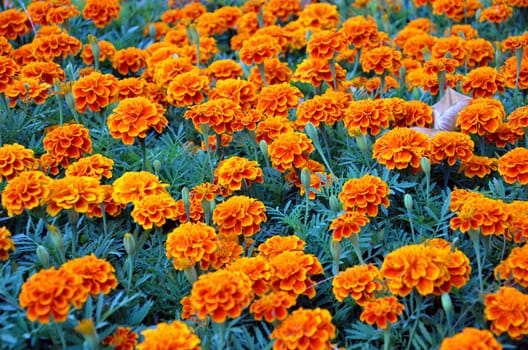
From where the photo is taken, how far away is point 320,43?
3.38 meters

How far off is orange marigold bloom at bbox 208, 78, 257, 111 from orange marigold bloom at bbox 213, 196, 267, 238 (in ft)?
2.64

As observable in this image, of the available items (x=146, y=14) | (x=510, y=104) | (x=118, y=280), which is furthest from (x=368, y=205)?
(x=146, y=14)

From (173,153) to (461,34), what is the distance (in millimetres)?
1834

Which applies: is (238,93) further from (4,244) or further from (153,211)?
(4,244)

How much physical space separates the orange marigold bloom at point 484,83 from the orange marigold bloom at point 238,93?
1.01 metres

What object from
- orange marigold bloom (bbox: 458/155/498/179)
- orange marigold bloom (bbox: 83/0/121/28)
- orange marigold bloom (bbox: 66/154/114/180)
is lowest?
orange marigold bloom (bbox: 458/155/498/179)

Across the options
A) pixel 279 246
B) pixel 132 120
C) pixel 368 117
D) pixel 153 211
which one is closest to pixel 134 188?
pixel 153 211

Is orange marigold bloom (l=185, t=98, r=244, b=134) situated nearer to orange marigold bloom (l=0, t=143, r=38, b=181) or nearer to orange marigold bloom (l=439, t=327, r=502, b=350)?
orange marigold bloom (l=0, t=143, r=38, b=181)

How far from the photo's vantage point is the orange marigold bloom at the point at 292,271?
7.49 feet

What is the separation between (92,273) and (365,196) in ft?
3.22

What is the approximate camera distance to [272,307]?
2.13 metres

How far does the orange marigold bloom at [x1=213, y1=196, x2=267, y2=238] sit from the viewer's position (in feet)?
8.46

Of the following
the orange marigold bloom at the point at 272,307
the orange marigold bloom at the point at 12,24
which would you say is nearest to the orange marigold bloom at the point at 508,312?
the orange marigold bloom at the point at 272,307

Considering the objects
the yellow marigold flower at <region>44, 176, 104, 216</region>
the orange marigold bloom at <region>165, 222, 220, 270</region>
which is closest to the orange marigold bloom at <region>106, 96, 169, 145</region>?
the yellow marigold flower at <region>44, 176, 104, 216</region>
